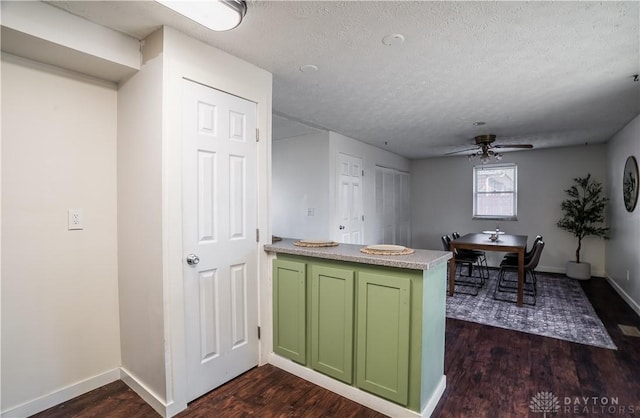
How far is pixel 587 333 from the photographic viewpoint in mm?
3023

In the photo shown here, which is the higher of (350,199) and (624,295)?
(350,199)

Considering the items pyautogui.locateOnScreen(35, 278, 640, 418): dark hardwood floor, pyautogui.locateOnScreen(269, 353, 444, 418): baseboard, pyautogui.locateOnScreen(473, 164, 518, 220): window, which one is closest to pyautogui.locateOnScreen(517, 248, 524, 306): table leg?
pyautogui.locateOnScreen(35, 278, 640, 418): dark hardwood floor

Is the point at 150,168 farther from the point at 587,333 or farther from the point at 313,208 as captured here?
the point at 587,333

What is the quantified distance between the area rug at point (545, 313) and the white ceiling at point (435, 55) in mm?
2265

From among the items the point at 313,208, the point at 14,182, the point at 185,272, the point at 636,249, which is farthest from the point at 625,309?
the point at 14,182

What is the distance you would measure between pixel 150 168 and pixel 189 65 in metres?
0.68

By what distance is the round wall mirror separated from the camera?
142 inches

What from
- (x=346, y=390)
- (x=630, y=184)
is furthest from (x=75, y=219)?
(x=630, y=184)

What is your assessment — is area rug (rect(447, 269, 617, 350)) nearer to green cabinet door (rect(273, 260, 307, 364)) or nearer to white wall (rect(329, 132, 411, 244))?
white wall (rect(329, 132, 411, 244))

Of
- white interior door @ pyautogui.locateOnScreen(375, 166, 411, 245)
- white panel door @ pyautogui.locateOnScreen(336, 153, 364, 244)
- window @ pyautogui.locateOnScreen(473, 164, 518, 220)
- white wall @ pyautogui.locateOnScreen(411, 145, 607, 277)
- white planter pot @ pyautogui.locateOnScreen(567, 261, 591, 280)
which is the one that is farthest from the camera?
window @ pyautogui.locateOnScreen(473, 164, 518, 220)

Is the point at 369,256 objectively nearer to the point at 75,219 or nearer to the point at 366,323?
the point at 366,323

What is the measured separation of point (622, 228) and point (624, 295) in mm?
890

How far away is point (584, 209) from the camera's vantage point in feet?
17.6

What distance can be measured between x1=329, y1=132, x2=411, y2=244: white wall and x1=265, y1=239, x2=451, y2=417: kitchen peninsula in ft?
7.15
